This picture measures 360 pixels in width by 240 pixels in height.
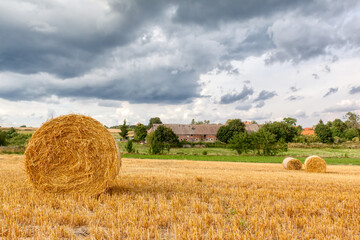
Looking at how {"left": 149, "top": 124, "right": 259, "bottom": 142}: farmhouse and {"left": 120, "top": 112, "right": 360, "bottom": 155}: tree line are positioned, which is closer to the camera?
{"left": 120, "top": 112, "right": 360, "bottom": 155}: tree line

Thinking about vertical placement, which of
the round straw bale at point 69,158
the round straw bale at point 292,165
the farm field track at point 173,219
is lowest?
A: the round straw bale at point 292,165

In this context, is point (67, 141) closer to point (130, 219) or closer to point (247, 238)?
point (130, 219)

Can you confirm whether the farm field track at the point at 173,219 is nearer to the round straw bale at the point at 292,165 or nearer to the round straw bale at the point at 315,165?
the round straw bale at the point at 315,165

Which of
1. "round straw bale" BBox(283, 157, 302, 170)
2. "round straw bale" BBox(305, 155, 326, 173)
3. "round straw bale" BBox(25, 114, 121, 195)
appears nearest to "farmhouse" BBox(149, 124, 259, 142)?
"round straw bale" BBox(283, 157, 302, 170)

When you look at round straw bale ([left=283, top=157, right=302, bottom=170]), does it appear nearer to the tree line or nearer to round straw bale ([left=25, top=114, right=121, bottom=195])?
round straw bale ([left=25, top=114, right=121, bottom=195])

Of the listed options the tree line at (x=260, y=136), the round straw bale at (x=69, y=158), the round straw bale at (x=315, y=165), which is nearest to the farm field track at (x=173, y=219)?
the round straw bale at (x=69, y=158)

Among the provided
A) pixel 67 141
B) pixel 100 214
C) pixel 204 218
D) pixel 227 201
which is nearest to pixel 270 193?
pixel 227 201

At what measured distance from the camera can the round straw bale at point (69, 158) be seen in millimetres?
7543

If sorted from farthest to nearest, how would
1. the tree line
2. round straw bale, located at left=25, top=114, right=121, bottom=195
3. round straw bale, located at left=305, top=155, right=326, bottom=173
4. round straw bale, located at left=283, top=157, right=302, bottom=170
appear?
the tree line, round straw bale, located at left=283, top=157, right=302, bottom=170, round straw bale, located at left=305, top=155, right=326, bottom=173, round straw bale, located at left=25, top=114, right=121, bottom=195

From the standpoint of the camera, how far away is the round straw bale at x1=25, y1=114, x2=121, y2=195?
7.54 m

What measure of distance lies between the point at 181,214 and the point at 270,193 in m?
3.90

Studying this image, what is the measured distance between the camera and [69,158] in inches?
303

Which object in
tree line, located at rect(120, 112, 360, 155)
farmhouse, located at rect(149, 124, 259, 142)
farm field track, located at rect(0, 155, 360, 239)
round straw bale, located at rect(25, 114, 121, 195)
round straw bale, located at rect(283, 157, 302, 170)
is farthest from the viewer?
farmhouse, located at rect(149, 124, 259, 142)

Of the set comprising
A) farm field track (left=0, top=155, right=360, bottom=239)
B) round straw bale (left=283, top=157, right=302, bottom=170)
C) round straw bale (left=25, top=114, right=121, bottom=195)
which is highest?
round straw bale (left=25, top=114, right=121, bottom=195)
